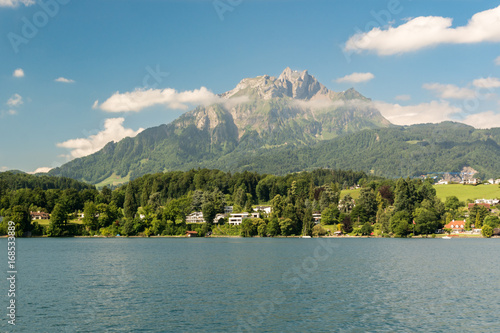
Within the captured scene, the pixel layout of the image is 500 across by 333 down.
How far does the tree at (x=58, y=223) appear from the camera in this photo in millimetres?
181875

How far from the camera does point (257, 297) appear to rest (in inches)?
1793

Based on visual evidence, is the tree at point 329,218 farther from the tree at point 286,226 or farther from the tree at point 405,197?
the tree at point 405,197

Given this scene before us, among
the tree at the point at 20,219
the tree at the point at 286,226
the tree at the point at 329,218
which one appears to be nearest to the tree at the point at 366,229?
the tree at the point at 329,218

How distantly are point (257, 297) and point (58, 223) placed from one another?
161 meters

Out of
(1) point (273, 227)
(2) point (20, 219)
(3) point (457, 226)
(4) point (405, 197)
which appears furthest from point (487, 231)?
(2) point (20, 219)

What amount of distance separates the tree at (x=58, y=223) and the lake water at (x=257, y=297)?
114782mm

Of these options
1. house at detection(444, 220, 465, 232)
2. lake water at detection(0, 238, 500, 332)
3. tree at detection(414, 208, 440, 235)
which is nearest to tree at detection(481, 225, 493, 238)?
house at detection(444, 220, 465, 232)

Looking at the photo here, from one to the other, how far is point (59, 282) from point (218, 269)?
76.2 feet

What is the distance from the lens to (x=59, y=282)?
181 ft

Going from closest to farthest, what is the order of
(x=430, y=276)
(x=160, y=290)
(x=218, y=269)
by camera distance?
(x=160, y=290), (x=430, y=276), (x=218, y=269)

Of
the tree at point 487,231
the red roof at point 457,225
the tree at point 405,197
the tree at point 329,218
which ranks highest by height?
the tree at point 405,197

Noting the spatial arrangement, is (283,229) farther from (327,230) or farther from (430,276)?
(430,276)

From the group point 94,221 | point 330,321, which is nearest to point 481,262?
point 330,321

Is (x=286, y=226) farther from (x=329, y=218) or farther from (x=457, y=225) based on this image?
(x=457, y=225)
